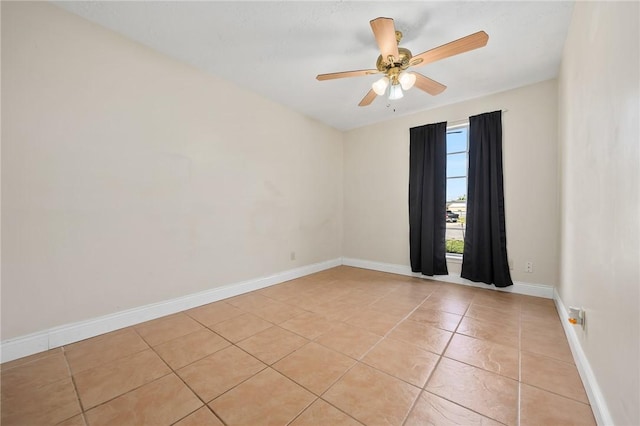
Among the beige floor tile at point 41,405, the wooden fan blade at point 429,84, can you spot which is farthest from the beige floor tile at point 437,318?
the beige floor tile at point 41,405

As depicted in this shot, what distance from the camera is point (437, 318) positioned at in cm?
244

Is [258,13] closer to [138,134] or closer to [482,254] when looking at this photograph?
[138,134]

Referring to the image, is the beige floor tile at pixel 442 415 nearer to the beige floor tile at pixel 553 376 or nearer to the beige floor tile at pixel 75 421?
the beige floor tile at pixel 553 376

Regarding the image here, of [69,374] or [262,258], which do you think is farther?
[262,258]

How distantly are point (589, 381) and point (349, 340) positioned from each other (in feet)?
4.65

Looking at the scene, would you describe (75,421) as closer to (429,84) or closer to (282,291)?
(282,291)

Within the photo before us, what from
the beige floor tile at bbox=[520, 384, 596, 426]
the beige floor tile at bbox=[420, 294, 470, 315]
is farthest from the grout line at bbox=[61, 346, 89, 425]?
the beige floor tile at bbox=[420, 294, 470, 315]

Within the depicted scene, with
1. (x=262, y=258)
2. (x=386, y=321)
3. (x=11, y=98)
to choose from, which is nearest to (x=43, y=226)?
(x=11, y=98)

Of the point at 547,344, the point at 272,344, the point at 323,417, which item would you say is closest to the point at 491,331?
the point at 547,344

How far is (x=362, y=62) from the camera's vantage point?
264 centimetres

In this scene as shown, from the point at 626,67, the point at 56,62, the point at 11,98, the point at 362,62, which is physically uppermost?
the point at 362,62

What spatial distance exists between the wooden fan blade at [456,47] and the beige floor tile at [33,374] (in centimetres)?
341

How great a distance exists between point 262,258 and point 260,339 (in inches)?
58.2

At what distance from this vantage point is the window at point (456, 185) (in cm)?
369
